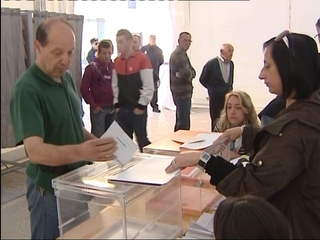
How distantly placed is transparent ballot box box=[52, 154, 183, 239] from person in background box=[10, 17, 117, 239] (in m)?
0.03

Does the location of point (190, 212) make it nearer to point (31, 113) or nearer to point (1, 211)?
point (31, 113)

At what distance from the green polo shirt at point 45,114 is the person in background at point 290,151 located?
1.60ft

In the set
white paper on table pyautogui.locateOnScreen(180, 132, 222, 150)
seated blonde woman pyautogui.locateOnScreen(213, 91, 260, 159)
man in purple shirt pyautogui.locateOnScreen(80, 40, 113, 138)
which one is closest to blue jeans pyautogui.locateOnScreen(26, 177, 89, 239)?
white paper on table pyautogui.locateOnScreen(180, 132, 222, 150)

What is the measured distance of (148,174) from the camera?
4.56ft

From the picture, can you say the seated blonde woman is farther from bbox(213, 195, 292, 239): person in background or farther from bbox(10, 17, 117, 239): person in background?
bbox(213, 195, 292, 239): person in background

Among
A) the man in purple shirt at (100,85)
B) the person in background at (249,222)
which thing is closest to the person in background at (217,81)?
the man in purple shirt at (100,85)

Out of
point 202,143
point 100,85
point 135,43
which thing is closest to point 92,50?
point 135,43

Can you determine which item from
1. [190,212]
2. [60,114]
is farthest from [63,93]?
[190,212]

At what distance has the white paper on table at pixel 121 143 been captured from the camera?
134cm

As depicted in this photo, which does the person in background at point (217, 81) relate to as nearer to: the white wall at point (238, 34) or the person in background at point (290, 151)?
the white wall at point (238, 34)

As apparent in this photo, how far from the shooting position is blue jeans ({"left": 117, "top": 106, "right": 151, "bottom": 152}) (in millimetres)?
3863

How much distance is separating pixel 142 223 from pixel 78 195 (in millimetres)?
234

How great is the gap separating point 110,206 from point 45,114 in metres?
0.37

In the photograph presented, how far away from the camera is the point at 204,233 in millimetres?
1387
